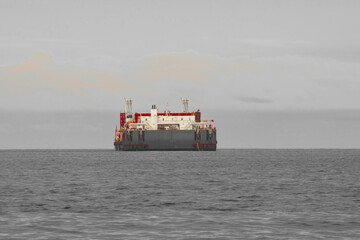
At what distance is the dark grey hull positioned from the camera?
165625 millimetres

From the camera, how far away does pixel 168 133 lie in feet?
542

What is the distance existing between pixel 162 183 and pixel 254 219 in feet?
78.0

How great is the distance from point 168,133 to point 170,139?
1975 mm

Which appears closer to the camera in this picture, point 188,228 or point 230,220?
point 188,228

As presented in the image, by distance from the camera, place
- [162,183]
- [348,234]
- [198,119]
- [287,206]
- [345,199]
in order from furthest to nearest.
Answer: [198,119] < [162,183] < [345,199] < [287,206] < [348,234]

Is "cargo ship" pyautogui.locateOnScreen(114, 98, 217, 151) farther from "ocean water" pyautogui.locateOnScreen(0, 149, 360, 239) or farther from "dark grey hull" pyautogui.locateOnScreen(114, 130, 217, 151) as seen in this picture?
"ocean water" pyautogui.locateOnScreen(0, 149, 360, 239)

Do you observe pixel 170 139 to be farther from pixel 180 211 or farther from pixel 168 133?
pixel 180 211

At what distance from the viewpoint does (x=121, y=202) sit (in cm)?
3500

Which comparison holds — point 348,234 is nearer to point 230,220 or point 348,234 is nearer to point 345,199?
point 230,220

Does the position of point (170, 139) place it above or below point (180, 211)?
above

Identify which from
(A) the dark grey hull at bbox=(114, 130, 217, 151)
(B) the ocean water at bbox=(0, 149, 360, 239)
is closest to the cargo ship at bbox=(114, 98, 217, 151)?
(A) the dark grey hull at bbox=(114, 130, 217, 151)

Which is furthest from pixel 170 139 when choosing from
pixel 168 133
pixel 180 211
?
pixel 180 211

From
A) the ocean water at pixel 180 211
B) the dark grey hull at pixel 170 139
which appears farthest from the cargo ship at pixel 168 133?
the ocean water at pixel 180 211

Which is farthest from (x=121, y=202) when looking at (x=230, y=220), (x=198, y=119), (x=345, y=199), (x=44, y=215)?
(x=198, y=119)
